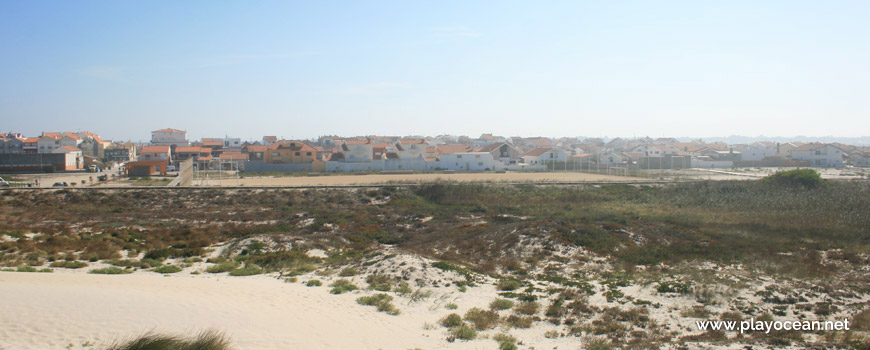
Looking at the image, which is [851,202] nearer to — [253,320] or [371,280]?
[371,280]

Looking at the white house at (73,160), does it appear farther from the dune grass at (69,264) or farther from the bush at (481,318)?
the bush at (481,318)

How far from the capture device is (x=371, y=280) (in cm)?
1349

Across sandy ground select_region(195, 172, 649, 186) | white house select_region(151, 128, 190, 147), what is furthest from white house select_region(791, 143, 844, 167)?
white house select_region(151, 128, 190, 147)

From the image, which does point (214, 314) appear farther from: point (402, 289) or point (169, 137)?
point (169, 137)

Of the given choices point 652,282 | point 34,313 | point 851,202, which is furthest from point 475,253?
point 851,202

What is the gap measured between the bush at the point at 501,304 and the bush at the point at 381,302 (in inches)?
83.7

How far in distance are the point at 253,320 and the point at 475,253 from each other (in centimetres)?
902

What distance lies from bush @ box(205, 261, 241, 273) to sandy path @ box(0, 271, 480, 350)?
2.06 m

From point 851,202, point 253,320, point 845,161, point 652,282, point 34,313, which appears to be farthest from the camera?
point 845,161

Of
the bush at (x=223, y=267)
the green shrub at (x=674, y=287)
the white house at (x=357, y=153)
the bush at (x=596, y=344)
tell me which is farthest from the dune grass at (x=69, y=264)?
the white house at (x=357, y=153)

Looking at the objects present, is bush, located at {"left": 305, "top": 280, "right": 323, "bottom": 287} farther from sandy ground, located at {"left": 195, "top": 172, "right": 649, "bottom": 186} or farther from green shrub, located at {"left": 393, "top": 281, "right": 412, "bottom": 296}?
sandy ground, located at {"left": 195, "top": 172, "right": 649, "bottom": 186}

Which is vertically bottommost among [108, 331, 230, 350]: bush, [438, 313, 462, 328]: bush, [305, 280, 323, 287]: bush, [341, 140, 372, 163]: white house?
[438, 313, 462, 328]: bush

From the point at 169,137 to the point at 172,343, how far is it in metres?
103

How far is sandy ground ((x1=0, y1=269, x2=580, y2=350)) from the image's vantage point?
27.5 feet
